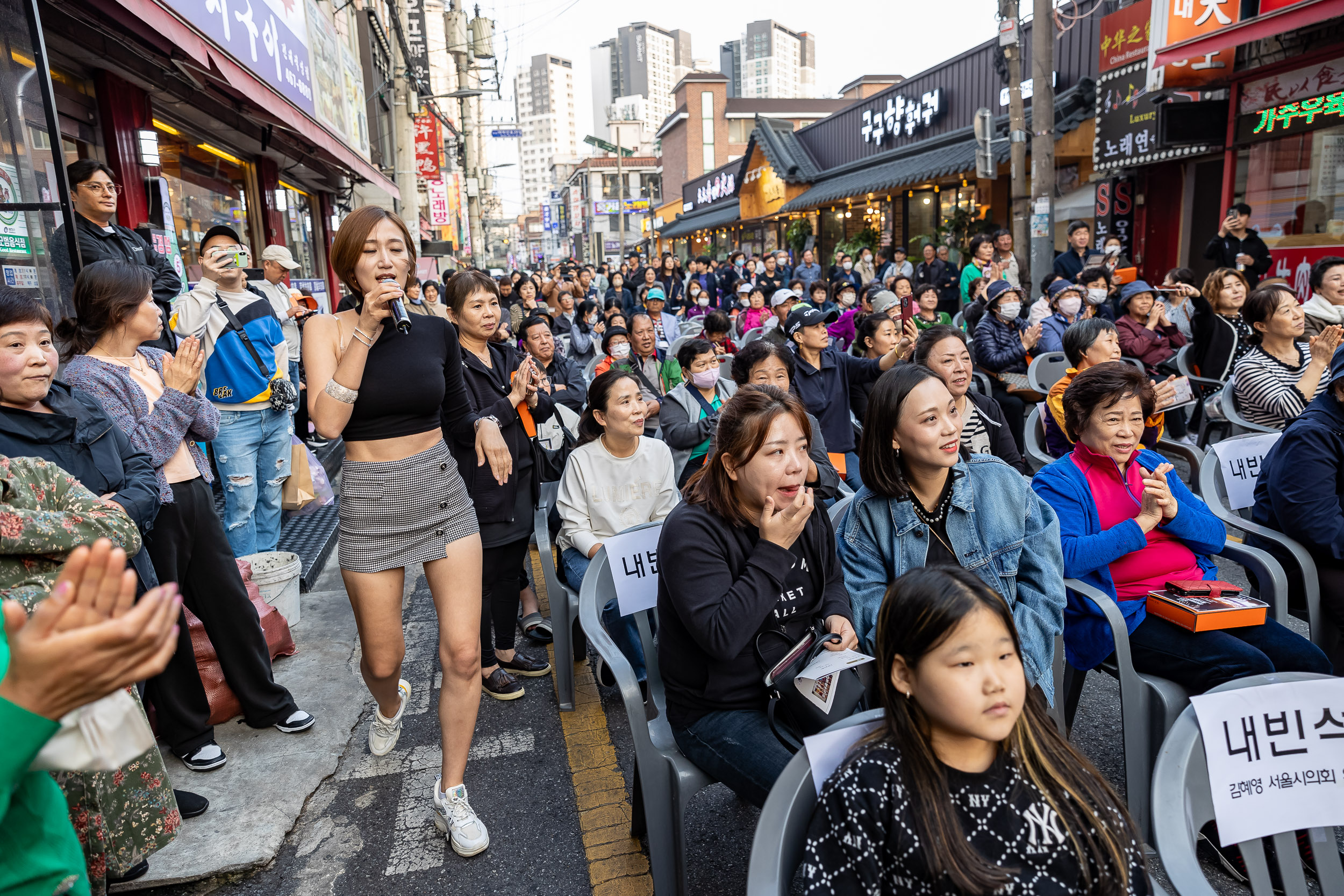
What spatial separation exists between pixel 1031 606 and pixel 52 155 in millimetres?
3978

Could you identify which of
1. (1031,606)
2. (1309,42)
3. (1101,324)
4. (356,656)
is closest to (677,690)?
(1031,606)

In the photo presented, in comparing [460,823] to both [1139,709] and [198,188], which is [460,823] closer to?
[1139,709]

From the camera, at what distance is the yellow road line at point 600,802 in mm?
2557

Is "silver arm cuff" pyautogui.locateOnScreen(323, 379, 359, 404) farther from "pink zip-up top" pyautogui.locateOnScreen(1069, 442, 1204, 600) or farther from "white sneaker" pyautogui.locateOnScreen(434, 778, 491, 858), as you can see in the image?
"pink zip-up top" pyautogui.locateOnScreen(1069, 442, 1204, 600)

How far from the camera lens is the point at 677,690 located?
7.70 feet

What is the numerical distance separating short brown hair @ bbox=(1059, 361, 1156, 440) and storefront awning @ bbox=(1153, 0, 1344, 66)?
7.71 m

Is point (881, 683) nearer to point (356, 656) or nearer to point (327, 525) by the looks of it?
point (356, 656)

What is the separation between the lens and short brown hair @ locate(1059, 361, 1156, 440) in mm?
2879

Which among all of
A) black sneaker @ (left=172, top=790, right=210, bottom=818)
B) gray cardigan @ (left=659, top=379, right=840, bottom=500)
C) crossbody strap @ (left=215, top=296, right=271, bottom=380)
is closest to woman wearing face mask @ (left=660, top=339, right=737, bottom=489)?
gray cardigan @ (left=659, top=379, right=840, bottom=500)

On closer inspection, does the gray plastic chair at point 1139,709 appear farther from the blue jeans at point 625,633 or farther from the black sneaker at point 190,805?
the black sneaker at point 190,805

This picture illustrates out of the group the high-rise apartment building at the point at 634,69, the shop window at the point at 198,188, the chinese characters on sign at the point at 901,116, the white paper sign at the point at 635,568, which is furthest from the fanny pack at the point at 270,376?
the high-rise apartment building at the point at 634,69

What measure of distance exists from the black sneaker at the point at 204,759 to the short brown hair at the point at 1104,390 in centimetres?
342

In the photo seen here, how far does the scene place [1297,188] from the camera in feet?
33.1

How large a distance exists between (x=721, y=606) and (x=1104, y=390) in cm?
168
